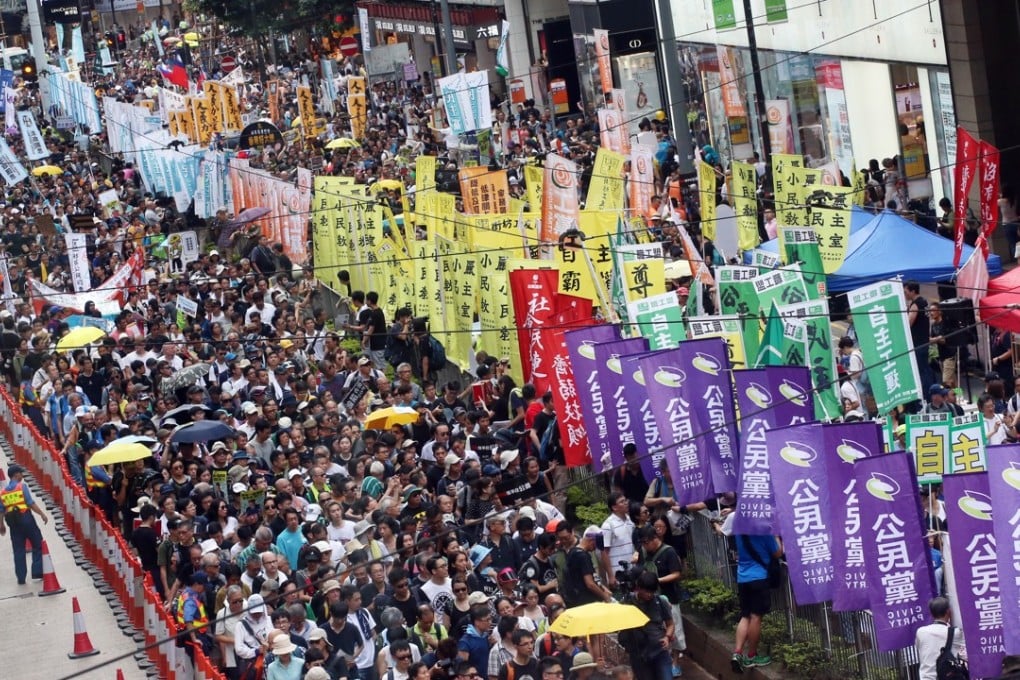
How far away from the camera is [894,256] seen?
20.8 metres

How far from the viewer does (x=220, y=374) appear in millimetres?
21812

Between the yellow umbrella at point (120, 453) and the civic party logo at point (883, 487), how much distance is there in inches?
328

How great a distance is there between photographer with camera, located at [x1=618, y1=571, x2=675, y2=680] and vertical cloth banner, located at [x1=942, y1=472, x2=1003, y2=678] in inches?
95.5

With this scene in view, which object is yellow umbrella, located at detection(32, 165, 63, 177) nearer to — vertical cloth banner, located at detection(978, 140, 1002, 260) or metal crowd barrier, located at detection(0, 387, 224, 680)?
metal crowd barrier, located at detection(0, 387, 224, 680)

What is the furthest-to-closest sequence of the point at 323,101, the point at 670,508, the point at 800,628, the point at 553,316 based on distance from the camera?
1. the point at 323,101
2. the point at 553,316
3. the point at 670,508
4. the point at 800,628

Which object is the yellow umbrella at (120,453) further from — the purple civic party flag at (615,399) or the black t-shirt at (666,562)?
the black t-shirt at (666,562)

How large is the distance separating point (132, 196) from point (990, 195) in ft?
82.2

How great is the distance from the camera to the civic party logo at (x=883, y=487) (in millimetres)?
12297

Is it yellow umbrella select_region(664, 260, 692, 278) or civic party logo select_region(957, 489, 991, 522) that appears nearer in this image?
civic party logo select_region(957, 489, 991, 522)

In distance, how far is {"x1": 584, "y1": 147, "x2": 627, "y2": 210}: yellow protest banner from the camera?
73.4 ft

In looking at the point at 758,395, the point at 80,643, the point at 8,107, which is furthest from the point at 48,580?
the point at 8,107

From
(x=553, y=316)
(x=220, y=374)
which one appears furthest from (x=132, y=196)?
(x=553, y=316)

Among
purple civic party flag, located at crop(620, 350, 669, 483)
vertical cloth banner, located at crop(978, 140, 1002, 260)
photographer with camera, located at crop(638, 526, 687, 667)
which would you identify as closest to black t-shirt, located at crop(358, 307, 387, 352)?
vertical cloth banner, located at crop(978, 140, 1002, 260)

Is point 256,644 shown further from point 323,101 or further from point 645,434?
point 323,101
